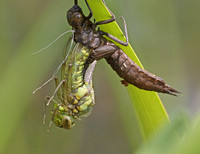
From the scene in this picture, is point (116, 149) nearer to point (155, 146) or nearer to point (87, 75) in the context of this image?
point (87, 75)

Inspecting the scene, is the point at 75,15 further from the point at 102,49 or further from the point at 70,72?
the point at 70,72

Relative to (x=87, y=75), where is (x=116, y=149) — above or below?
below

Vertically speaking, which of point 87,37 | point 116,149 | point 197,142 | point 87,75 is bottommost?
point 116,149

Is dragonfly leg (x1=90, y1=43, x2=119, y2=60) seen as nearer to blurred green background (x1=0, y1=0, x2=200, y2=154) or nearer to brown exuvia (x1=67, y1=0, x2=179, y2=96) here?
brown exuvia (x1=67, y1=0, x2=179, y2=96)

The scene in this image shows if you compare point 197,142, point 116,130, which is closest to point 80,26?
point 197,142

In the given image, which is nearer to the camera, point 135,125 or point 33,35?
point 33,35

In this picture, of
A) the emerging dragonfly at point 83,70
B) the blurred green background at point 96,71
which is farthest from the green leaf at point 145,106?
the emerging dragonfly at point 83,70

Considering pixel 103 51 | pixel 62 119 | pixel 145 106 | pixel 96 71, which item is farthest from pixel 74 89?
pixel 96 71
